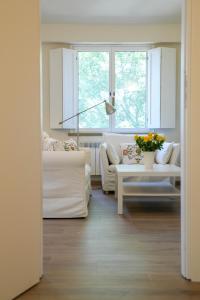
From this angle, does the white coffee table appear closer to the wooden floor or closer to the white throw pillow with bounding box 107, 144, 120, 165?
the wooden floor

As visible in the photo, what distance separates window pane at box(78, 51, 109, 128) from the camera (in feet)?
22.0

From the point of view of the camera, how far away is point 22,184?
220cm

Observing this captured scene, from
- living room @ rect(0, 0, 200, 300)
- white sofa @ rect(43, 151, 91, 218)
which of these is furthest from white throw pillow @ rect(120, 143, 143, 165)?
white sofa @ rect(43, 151, 91, 218)

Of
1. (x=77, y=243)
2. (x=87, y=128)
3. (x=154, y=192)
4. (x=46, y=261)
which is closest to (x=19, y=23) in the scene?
(x=46, y=261)

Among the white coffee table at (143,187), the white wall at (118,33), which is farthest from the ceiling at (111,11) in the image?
the white coffee table at (143,187)

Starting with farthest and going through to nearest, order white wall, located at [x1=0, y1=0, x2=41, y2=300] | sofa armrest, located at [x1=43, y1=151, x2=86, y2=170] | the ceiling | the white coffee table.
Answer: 1. the ceiling
2. the white coffee table
3. sofa armrest, located at [x1=43, y1=151, x2=86, y2=170]
4. white wall, located at [x1=0, y1=0, x2=41, y2=300]

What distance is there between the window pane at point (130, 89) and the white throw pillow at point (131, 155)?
1008 millimetres

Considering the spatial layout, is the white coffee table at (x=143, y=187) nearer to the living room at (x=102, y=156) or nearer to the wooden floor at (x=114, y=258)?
the living room at (x=102, y=156)

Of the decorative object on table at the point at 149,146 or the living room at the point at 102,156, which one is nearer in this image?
the living room at the point at 102,156

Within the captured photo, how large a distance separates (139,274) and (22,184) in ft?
3.35

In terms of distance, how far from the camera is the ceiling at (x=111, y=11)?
5.37 m

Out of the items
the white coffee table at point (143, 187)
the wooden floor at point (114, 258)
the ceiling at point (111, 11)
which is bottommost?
the wooden floor at point (114, 258)

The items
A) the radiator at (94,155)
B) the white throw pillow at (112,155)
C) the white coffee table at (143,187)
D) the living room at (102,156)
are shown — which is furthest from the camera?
the radiator at (94,155)

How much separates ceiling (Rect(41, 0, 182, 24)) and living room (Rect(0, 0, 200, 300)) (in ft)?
0.10
